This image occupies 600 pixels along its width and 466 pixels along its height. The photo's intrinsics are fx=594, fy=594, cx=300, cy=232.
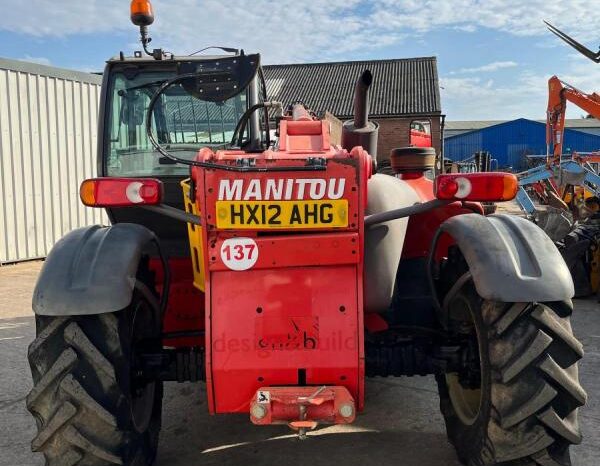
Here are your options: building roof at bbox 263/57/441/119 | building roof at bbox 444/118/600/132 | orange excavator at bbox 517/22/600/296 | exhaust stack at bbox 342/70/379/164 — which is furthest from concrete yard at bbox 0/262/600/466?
building roof at bbox 444/118/600/132

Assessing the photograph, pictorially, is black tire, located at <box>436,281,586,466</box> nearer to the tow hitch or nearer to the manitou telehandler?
the manitou telehandler

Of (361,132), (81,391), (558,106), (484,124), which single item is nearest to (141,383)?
(81,391)

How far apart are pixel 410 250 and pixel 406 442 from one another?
1.13m

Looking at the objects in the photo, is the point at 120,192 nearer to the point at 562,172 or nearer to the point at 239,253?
the point at 239,253

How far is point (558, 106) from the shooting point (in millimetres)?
14547

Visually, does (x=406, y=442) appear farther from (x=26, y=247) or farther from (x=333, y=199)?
(x=26, y=247)

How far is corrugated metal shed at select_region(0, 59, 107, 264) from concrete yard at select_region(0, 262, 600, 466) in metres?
6.76

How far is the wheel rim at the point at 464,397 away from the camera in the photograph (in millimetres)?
2951

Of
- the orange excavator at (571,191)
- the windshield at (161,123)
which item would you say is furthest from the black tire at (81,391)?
the orange excavator at (571,191)

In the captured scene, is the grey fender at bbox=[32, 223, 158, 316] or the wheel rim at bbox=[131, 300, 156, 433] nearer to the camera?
the grey fender at bbox=[32, 223, 158, 316]

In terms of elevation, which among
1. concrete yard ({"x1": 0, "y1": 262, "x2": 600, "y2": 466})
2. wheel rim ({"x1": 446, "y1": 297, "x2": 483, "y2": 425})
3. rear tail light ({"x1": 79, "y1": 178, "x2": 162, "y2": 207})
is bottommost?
concrete yard ({"x1": 0, "y1": 262, "x2": 600, "y2": 466})

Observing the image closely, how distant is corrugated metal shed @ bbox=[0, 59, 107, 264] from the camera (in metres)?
10.5

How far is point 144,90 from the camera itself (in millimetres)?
4465

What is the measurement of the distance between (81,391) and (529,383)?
5.93ft
